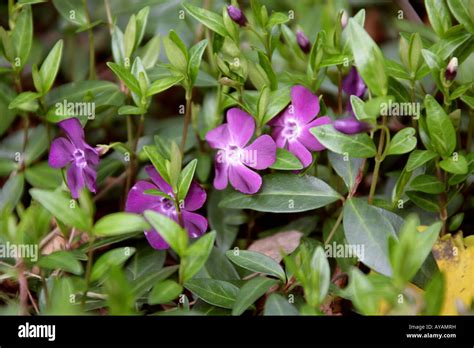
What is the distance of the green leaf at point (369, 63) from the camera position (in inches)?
48.3

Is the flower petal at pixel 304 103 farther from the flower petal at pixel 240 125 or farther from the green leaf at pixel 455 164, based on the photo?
the green leaf at pixel 455 164

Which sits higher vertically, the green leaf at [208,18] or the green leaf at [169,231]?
the green leaf at [208,18]

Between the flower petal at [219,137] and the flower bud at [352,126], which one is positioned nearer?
the flower bud at [352,126]

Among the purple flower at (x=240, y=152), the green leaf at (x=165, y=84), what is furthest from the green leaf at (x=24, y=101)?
the purple flower at (x=240, y=152)

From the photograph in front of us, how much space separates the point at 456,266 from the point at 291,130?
0.42 metres

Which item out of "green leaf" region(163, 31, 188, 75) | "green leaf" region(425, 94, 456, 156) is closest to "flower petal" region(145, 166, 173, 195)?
"green leaf" region(163, 31, 188, 75)

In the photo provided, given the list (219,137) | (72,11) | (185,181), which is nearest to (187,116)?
(219,137)

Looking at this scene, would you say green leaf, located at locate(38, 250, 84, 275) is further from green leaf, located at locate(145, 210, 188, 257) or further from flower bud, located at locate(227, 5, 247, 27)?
flower bud, located at locate(227, 5, 247, 27)

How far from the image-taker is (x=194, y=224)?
1.41 meters

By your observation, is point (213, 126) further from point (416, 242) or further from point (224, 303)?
point (416, 242)

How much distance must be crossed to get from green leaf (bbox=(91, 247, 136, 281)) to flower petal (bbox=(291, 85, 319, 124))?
0.45 m

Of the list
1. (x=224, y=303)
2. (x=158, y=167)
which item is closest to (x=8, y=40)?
(x=158, y=167)

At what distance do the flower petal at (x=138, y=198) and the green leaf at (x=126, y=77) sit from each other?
187mm

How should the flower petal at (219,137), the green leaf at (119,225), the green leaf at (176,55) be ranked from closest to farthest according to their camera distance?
the green leaf at (119,225) < the green leaf at (176,55) < the flower petal at (219,137)
